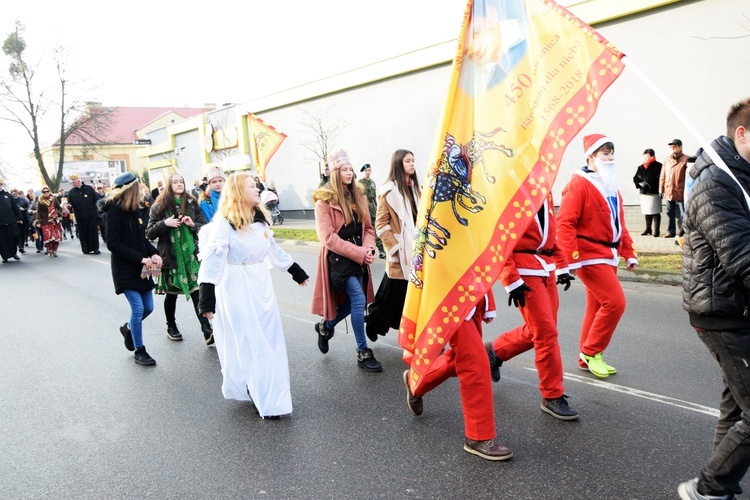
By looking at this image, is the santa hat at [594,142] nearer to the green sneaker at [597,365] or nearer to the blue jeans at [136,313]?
the green sneaker at [597,365]

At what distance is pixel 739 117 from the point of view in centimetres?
268

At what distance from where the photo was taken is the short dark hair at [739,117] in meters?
2.65

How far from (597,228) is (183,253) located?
15.2 feet

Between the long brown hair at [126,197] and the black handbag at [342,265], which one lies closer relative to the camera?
the black handbag at [342,265]

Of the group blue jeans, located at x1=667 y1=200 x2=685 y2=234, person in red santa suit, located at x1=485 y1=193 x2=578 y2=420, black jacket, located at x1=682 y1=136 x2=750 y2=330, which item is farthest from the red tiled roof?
black jacket, located at x1=682 y1=136 x2=750 y2=330

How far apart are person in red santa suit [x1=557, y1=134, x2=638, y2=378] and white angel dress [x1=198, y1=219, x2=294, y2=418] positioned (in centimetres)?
240

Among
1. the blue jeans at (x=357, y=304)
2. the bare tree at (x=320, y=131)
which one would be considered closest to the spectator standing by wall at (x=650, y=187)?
the blue jeans at (x=357, y=304)

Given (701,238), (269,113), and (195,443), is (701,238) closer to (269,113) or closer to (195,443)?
(195,443)

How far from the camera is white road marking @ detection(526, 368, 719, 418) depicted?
419cm

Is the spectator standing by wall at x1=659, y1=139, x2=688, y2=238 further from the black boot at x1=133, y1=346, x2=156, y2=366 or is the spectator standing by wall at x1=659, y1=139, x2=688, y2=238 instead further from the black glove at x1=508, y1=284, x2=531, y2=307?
the black boot at x1=133, y1=346, x2=156, y2=366

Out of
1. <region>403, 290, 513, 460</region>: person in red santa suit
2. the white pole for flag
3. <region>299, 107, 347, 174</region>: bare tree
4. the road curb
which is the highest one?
<region>299, 107, 347, 174</region>: bare tree

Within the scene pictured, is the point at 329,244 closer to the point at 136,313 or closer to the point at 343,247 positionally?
the point at 343,247

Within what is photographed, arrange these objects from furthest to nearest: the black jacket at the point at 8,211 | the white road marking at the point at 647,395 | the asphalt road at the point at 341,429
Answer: the black jacket at the point at 8,211, the white road marking at the point at 647,395, the asphalt road at the point at 341,429

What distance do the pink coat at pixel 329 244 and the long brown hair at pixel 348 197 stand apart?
39 mm
